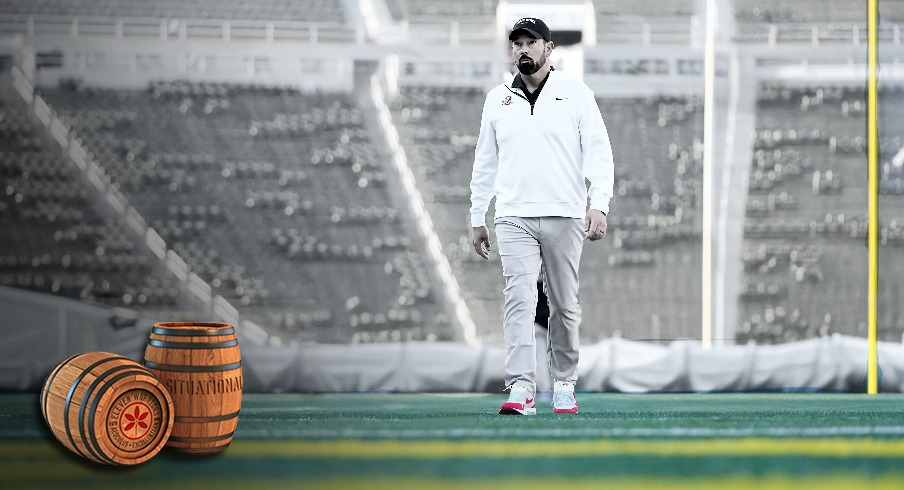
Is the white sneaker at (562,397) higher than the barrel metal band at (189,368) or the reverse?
the reverse

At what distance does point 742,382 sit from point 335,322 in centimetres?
162

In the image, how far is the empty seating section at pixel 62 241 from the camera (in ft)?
12.1

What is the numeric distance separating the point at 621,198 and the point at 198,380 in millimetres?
2509

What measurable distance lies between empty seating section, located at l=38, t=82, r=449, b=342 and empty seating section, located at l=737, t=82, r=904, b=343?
1.33m

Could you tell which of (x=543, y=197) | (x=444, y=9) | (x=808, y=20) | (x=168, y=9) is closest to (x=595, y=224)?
(x=543, y=197)

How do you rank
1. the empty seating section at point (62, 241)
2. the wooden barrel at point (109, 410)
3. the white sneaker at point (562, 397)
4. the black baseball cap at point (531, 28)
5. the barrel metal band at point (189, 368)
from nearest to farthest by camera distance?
the wooden barrel at point (109, 410), the barrel metal band at point (189, 368), the black baseball cap at point (531, 28), the white sneaker at point (562, 397), the empty seating section at point (62, 241)

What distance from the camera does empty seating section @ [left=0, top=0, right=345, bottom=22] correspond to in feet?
12.2

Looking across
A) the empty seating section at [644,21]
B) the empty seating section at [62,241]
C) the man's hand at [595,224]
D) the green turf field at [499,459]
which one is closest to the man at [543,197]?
the man's hand at [595,224]

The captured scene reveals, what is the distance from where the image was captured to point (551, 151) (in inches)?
78.4

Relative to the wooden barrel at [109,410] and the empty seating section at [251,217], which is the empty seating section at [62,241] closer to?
the empty seating section at [251,217]

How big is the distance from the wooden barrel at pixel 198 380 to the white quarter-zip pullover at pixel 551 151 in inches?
27.9

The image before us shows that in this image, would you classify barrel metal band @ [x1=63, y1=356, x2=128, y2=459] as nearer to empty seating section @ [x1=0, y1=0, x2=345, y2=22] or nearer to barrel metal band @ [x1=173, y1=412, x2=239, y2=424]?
barrel metal band @ [x1=173, y1=412, x2=239, y2=424]

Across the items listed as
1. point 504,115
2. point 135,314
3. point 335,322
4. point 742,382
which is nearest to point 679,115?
point 742,382

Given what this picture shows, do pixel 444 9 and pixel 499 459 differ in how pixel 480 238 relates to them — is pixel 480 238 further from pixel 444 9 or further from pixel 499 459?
pixel 444 9
